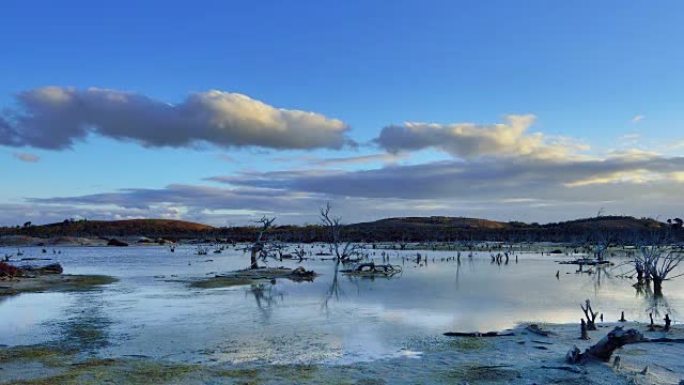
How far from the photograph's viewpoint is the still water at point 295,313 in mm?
16688

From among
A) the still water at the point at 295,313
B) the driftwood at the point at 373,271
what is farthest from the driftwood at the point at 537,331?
the driftwood at the point at 373,271

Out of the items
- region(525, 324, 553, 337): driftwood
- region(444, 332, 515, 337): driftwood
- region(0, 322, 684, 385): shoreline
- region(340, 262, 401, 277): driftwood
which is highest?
region(340, 262, 401, 277): driftwood

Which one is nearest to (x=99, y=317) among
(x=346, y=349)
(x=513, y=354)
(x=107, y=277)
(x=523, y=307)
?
(x=346, y=349)

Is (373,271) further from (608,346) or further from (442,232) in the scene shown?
(442,232)

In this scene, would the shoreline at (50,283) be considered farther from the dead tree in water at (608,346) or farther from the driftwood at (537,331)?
the dead tree in water at (608,346)

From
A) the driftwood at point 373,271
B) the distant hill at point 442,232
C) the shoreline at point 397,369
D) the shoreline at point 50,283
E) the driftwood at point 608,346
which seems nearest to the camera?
the shoreline at point 397,369

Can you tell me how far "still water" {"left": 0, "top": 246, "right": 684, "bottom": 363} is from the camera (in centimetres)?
1669

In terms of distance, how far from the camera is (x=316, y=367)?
14070mm

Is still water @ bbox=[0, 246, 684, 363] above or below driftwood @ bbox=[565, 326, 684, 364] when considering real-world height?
below

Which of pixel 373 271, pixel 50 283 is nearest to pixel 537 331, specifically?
pixel 50 283

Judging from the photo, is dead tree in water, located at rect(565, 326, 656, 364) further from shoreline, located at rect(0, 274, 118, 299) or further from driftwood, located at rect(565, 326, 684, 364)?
shoreline, located at rect(0, 274, 118, 299)

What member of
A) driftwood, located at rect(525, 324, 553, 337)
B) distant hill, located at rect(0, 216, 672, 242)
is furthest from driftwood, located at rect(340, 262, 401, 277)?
distant hill, located at rect(0, 216, 672, 242)

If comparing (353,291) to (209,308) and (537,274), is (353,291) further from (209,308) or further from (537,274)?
(537,274)

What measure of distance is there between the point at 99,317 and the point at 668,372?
56.0 feet
